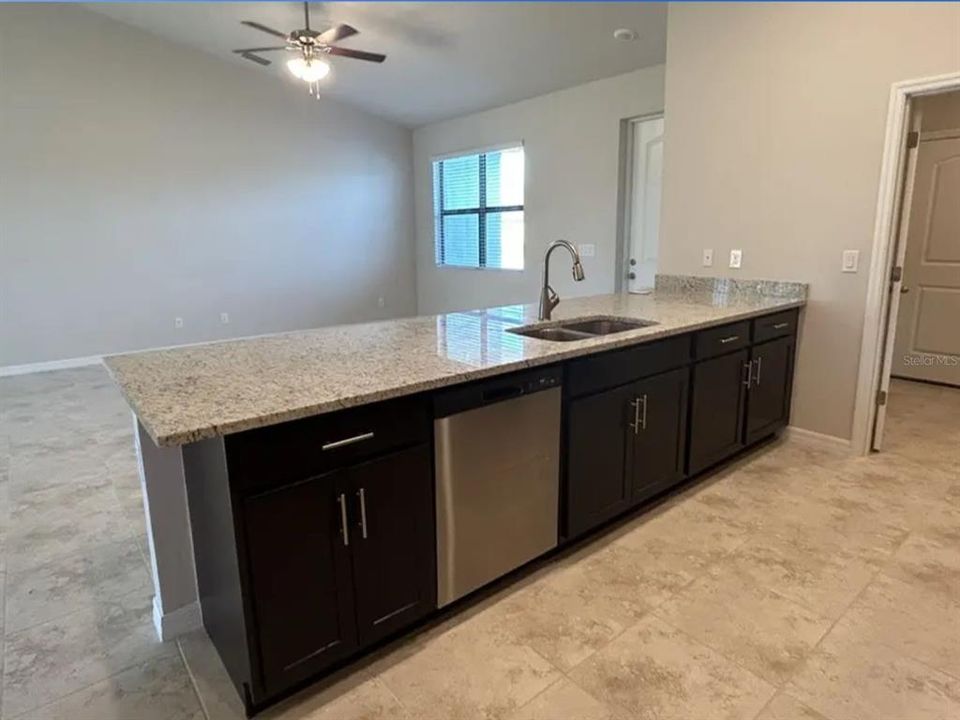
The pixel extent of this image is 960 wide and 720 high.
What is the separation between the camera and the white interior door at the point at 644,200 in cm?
516

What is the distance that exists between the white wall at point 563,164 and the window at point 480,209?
0.52 feet

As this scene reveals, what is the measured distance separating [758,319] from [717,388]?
1.67 ft

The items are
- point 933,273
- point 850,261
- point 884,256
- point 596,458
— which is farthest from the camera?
point 933,273

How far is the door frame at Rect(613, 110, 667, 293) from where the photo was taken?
525 cm

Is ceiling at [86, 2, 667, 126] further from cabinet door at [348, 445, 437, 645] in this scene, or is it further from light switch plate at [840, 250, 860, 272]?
cabinet door at [348, 445, 437, 645]

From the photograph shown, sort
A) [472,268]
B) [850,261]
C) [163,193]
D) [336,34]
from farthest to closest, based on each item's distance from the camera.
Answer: [472,268] < [163,193] < [336,34] < [850,261]

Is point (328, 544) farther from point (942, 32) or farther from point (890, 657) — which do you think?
point (942, 32)

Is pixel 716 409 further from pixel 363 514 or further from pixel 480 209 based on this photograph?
pixel 480 209

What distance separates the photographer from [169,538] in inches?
72.5

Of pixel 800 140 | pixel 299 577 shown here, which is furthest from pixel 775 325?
pixel 299 577

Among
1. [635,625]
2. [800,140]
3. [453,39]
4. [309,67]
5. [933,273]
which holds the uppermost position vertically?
[453,39]

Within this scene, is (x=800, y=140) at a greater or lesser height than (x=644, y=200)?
greater

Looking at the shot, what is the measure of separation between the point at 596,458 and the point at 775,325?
63.6 inches

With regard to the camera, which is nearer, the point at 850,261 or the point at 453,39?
the point at 850,261
